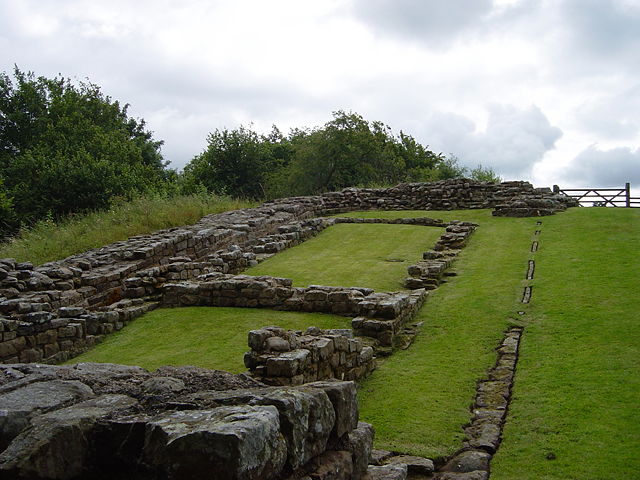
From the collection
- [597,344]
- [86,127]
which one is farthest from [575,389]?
[86,127]

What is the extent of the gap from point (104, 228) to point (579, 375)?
1846 centimetres

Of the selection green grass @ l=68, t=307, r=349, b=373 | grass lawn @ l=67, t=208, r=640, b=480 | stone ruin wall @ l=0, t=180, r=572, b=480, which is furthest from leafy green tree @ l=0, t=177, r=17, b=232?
green grass @ l=68, t=307, r=349, b=373

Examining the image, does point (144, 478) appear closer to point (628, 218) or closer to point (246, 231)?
point (246, 231)

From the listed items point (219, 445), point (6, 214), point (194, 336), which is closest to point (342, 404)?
point (219, 445)

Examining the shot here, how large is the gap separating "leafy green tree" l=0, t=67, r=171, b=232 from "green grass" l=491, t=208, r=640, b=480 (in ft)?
75.6

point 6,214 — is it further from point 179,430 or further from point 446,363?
point 179,430

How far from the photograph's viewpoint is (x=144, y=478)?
12.1 feet

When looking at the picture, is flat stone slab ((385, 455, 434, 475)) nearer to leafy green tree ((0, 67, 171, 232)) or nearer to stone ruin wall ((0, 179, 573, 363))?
stone ruin wall ((0, 179, 573, 363))

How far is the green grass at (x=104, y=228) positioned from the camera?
20.7 metres

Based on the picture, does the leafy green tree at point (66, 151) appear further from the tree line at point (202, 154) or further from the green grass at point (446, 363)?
the green grass at point (446, 363)

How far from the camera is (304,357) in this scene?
8773 millimetres

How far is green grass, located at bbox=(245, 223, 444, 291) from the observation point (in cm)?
1736

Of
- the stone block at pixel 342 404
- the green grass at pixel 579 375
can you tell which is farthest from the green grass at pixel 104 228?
the stone block at pixel 342 404

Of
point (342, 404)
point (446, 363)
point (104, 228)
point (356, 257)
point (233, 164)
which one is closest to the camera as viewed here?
point (342, 404)
